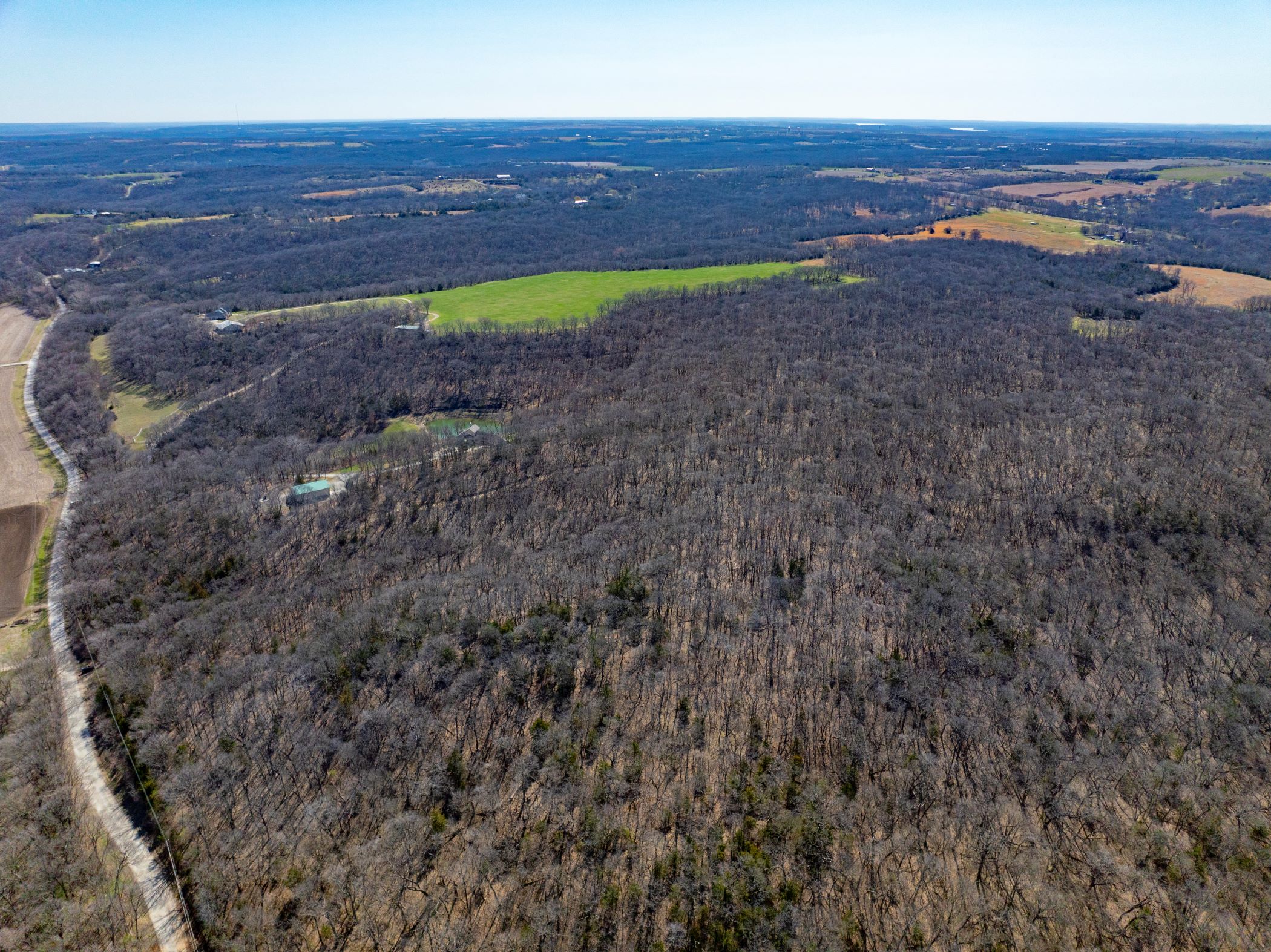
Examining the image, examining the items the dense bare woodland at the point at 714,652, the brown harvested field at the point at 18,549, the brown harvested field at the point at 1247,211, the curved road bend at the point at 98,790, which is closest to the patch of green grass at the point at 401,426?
the dense bare woodland at the point at 714,652

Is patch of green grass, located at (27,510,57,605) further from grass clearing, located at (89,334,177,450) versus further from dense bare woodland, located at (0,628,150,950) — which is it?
grass clearing, located at (89,334,177,450)

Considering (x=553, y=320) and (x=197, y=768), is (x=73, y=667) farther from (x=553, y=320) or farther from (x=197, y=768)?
(x=553, y=320)

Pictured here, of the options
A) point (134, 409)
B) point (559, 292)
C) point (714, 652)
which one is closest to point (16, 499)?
point (134, 409)

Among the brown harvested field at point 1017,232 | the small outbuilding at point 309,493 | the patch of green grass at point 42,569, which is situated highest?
the brown harvested field at point 1017,232

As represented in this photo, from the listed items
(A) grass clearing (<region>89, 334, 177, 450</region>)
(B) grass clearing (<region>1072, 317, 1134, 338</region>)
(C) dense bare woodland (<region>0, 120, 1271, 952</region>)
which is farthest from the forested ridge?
(B) grass clearing (<region>1072, 317, 1134, 338</region>)

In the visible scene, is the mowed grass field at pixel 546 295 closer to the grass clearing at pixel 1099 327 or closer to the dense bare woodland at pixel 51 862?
the grass clearing at pixel 1099 327

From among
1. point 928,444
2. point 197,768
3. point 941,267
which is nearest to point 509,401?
point 928,444

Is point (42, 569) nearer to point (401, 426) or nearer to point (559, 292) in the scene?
point (401, 426)
